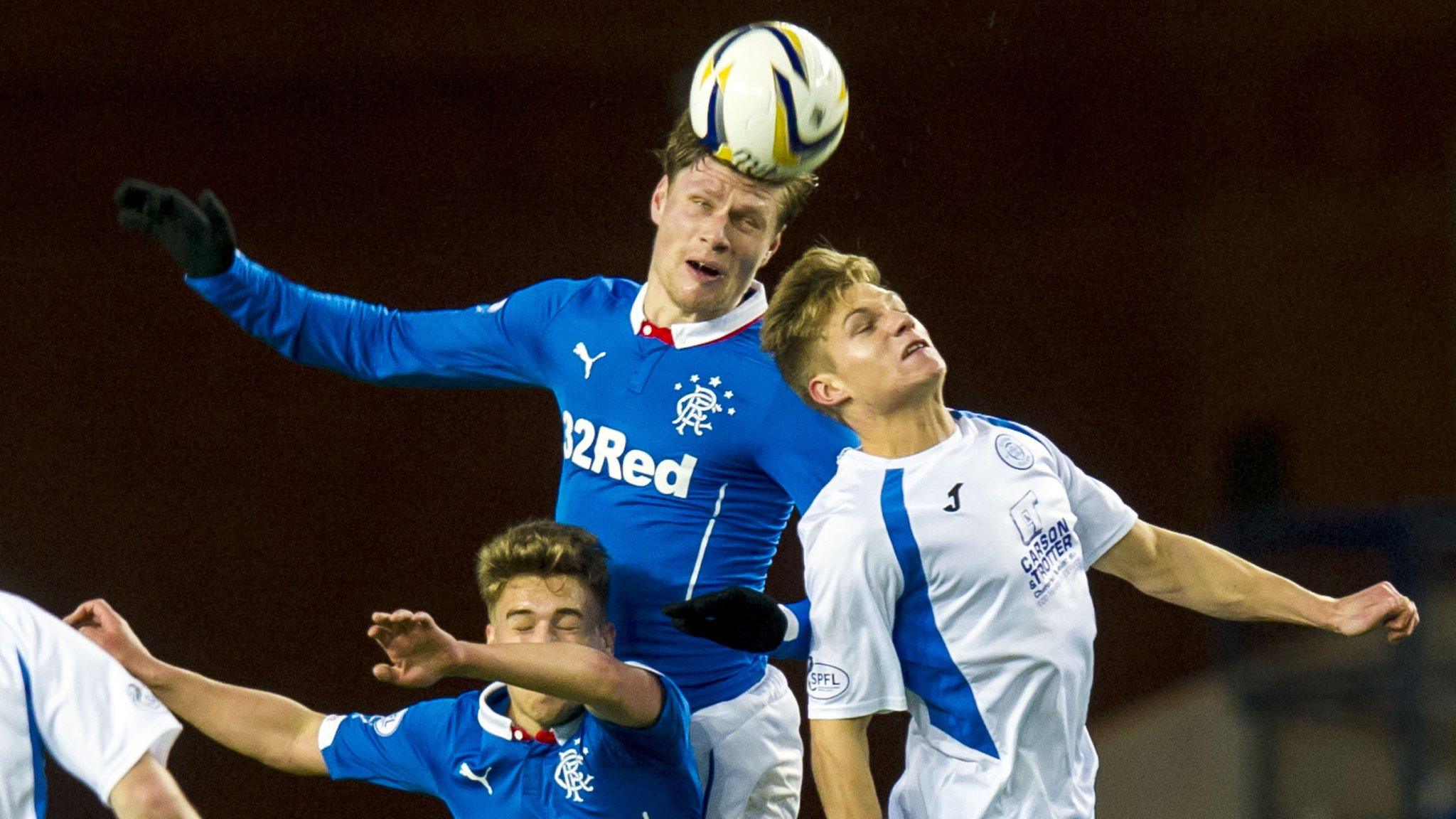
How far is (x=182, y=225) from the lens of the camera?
337 cm

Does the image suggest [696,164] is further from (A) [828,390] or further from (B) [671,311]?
(A) [828,390]

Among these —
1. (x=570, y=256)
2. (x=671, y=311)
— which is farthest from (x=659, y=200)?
(x=570, y=256)

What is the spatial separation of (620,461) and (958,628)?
2.61ft

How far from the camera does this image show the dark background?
727 cm

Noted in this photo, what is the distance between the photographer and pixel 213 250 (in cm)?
339

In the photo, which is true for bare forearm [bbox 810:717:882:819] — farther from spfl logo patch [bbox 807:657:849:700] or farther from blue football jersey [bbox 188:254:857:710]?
blue football jersey [bbox 188:254:857:710]

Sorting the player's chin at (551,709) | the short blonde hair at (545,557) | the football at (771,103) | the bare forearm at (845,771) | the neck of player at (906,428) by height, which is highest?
the football at (771,103)

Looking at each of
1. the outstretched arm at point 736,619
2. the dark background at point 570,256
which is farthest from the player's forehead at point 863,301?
the dark background at point 570,256

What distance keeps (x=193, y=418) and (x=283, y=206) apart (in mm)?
974

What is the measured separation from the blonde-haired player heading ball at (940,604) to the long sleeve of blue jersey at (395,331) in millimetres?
759

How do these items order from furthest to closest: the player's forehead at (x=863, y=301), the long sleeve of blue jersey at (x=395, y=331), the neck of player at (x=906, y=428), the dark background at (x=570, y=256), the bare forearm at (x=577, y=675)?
the dark background at (x=570, y=256) → the long sleeve of blue jersey at (x=395, y=331) → the player's forehead at (x=863, y=301) → the neck of player at (x=906, y=428) → the bare forearm at (x=577, y=675)

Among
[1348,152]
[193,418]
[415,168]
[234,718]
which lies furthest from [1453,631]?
[234,718]

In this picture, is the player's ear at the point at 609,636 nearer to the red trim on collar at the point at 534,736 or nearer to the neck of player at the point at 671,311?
the red trim on collar at the point at 534,736

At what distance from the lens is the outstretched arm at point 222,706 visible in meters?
3.09
